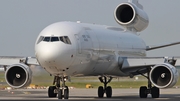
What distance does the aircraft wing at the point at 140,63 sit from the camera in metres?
35.3

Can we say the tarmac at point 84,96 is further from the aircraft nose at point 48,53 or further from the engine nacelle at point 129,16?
the engine nacelle at point 129,16

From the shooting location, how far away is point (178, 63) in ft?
118

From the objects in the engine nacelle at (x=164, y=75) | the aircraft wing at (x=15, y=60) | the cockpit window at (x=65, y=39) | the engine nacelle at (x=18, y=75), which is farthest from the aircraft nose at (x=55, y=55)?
Answer: the engine nacelle at (x=164, y=75)

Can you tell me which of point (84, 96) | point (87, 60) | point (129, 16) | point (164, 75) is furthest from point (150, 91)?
point (129, 16)

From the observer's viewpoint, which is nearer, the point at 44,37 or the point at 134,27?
the point at 44,37

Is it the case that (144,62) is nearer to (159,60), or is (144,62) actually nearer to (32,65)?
(159,60)

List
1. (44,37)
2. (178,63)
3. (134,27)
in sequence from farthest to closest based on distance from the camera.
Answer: (134,27) → (178,63) → (44,37)

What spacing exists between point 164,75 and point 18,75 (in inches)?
327

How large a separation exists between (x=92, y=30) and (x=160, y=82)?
16.5 ft

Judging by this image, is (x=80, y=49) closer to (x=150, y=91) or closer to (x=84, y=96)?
(x=150, y=91)

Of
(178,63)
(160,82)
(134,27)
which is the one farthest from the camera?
(134,27)

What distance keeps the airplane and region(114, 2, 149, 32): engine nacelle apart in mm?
1659

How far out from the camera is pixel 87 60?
1276 inches

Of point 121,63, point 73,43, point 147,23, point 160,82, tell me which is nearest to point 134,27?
point 147,23
